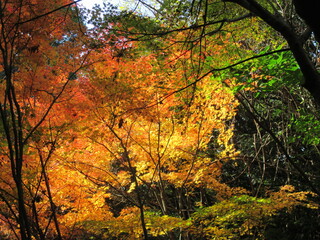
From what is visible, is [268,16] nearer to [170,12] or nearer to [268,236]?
[170,12]

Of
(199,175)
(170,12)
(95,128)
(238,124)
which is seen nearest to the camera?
(170,12)

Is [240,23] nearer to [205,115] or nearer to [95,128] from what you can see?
[205,115]

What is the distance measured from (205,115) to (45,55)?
17.6 ft

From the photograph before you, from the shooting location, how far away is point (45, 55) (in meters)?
6.29

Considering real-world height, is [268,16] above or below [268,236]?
above

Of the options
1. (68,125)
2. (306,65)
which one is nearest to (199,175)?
(68,125)

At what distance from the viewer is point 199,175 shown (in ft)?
30.0

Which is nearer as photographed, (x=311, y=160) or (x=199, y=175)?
(x=199, y=175)

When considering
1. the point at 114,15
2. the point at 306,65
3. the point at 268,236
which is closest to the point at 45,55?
the point at 114,15

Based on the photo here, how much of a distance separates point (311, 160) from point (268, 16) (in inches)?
457

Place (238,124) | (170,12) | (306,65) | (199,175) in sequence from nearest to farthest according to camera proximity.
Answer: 1. (306,65)
2. (170,12)
3. (199,175)
4. (238,124)

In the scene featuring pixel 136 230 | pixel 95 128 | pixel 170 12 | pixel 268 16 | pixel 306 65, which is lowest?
pixel 136 230

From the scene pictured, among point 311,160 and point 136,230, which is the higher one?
point 311,160

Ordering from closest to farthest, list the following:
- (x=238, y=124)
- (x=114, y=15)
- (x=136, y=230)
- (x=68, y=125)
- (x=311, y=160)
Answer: (x=114, y=15), (x=68, y=125), (x=136, y=230), (x=311, y=160), (x=238, y=124)
